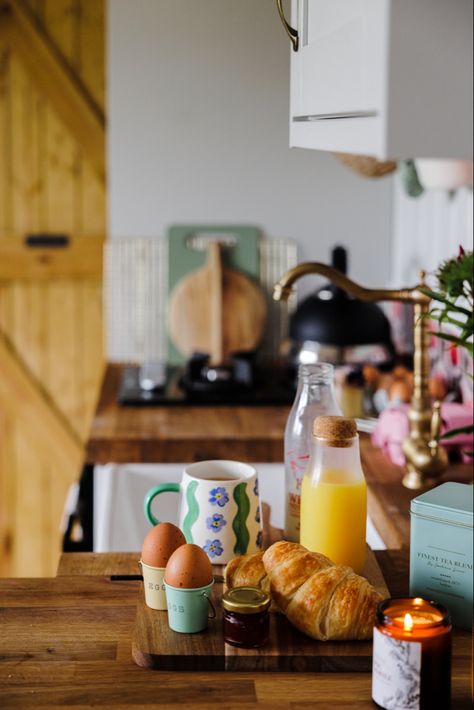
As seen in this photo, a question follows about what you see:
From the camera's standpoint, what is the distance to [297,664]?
1148mm

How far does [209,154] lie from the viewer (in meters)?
3.06

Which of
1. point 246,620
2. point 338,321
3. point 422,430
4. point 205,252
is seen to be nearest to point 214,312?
point 205,252

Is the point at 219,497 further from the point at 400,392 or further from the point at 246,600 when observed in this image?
the point at 400,392

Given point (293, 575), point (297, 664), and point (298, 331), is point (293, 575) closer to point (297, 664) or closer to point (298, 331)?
point (297, 664)

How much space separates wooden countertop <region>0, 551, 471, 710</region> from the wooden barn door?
2329 millimetres

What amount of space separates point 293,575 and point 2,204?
2591 millimetres

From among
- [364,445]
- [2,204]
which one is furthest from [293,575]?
[2,204]

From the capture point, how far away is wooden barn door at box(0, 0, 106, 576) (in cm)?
343

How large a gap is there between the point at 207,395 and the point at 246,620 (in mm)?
1542

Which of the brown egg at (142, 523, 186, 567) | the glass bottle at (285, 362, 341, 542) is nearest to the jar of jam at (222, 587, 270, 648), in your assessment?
the brown egg at (142, 523, 186, 567)

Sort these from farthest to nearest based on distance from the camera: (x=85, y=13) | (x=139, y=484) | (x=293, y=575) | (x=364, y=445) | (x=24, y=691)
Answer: (x=85, y=13) < (x=139, y=484) < (x=364, y=445) < (x=293, y=575) < (x=24, y=691)

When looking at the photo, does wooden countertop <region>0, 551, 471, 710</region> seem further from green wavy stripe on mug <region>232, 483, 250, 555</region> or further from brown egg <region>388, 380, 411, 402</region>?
brown egg <region>388, 380, 411, 402</region>

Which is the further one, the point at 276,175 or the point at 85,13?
the point at 85,13

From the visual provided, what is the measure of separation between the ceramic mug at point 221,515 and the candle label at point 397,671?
1.19 ft
